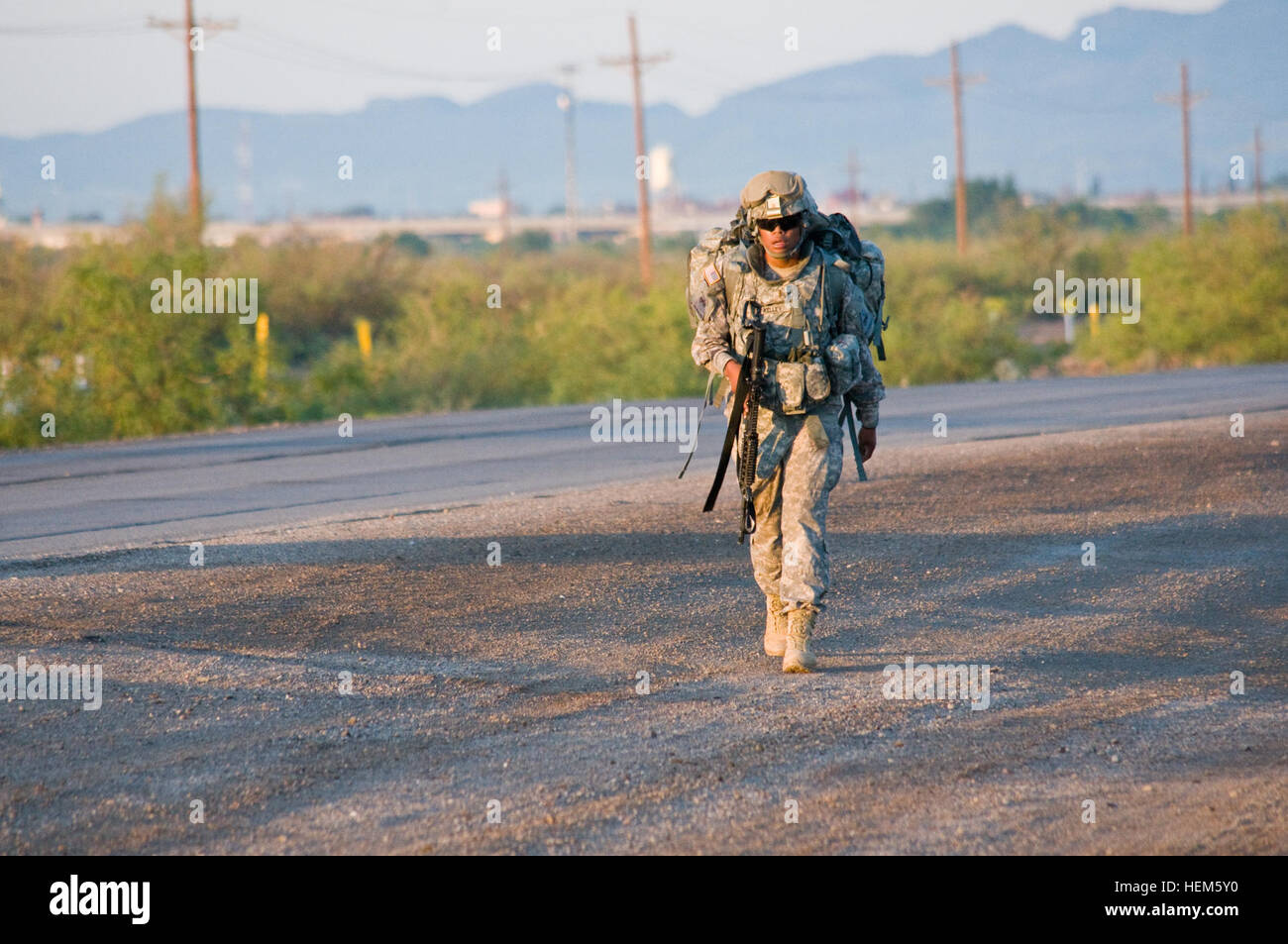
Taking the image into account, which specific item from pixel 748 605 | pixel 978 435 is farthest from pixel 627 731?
pixel 978 435

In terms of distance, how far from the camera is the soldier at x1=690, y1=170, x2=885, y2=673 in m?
6.29

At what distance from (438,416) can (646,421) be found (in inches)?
118

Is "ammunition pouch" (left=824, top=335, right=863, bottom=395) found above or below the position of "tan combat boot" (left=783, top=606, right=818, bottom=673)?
above

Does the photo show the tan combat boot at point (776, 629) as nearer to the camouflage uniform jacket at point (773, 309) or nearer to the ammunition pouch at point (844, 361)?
the camouflage uniform jacket at point (773, 309)

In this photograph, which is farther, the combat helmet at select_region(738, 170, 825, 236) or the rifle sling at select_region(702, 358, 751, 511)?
the rifle sling at select_region(702, 358, 751, 511)

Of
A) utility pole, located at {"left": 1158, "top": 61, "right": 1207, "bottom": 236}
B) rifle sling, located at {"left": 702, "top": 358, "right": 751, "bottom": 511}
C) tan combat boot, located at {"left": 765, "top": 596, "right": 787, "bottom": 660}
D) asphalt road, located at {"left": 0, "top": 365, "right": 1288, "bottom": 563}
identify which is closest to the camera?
rifle sling, located at {"left": 702, "top": 358, "right": 751, "bottom": 511}

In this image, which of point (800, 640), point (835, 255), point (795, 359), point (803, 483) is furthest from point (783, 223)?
point (800, 640)

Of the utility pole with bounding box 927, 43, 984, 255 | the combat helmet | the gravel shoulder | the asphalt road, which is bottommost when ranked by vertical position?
the gravel shoulder

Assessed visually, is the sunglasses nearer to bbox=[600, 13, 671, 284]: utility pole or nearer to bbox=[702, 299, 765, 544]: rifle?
bbox=[702, 299, 765, 544]: rifle

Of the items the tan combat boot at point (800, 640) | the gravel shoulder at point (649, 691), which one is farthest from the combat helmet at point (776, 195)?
the gravel shoulder at point (649, 691)

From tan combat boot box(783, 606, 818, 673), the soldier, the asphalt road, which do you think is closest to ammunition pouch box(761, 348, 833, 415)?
the soldier

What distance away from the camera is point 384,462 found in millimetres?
14828

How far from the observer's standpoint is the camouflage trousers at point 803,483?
6383mm

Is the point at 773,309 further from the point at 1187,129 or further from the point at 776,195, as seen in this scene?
the point at 1187,129
